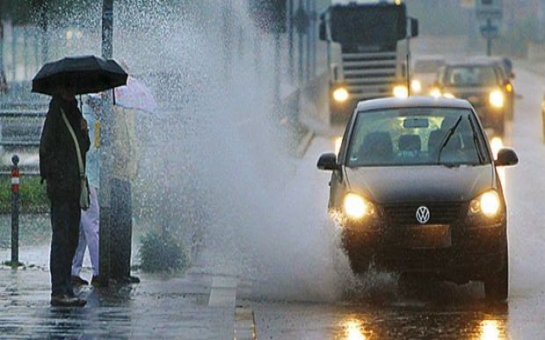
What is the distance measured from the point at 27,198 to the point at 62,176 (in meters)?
7.99

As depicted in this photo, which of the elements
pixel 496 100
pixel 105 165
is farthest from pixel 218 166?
pixel 496 100

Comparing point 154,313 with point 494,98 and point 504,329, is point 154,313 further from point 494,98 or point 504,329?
point 494,98

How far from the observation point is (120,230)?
46.0 ft

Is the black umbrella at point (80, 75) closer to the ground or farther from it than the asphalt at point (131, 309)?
farther from it

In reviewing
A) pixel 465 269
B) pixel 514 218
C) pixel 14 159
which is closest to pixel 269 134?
pixel 514 218

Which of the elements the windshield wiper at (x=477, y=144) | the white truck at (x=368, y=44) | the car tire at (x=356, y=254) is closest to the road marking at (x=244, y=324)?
the car tire at (x=356, y=254)

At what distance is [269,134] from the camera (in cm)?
2909

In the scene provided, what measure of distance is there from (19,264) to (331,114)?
29.0 metres

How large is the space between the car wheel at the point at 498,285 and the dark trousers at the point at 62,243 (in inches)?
134

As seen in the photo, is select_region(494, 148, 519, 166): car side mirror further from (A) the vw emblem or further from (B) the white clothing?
(B) the white clothing

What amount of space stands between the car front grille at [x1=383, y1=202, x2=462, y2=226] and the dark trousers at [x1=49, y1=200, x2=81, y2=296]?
2.55 m

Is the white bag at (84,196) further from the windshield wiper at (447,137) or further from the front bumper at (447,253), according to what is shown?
the windshield wiper at (447,137)

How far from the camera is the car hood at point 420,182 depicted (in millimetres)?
13328

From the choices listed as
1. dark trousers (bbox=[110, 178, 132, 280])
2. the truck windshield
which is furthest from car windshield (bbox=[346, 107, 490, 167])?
the truck windshield
